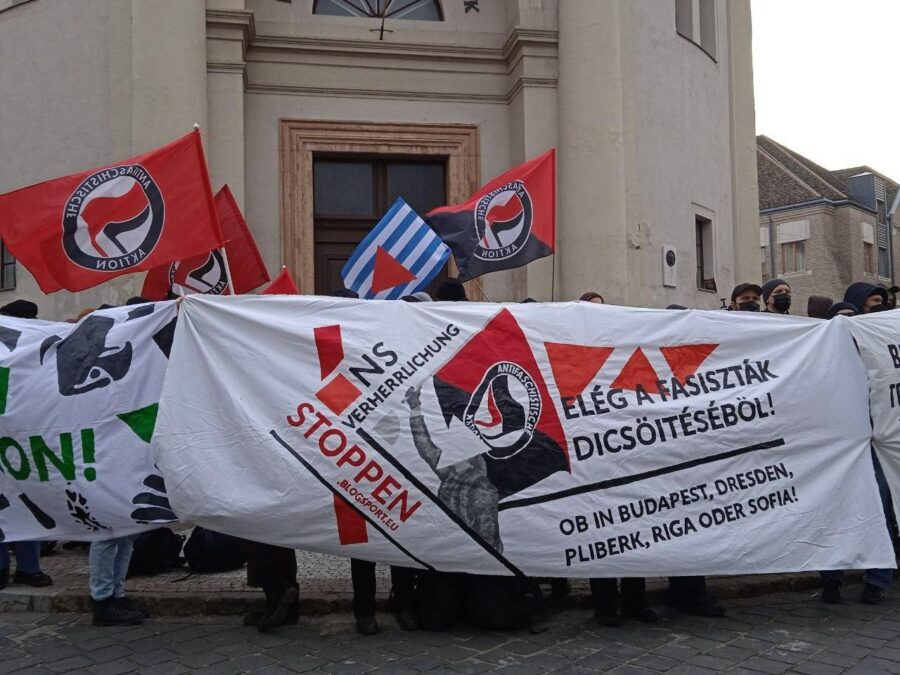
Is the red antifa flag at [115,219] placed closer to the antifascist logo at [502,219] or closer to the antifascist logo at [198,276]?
the antifascist logo at [198,276]

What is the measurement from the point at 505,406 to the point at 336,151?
765 centimetres

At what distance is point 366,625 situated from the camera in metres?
5.50

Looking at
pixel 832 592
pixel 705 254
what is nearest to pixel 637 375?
pixel 832 592

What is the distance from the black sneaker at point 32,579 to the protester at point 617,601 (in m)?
3.63

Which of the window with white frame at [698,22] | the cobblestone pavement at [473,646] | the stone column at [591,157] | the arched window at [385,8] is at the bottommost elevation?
the cobblestone pavement at [473,646]

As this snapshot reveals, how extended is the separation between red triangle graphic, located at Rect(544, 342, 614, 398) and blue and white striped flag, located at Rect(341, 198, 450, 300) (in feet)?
8.40

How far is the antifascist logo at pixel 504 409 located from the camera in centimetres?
539

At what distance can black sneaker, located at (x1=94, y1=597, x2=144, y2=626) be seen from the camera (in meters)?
5.64

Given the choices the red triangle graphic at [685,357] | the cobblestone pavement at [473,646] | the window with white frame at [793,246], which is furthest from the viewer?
the window with white frame at [793,246]

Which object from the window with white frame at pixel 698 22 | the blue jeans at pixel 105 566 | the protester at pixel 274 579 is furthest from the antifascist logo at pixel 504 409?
the window with white frame at pixel 698 22

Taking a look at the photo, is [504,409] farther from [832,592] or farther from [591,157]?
[591,157]

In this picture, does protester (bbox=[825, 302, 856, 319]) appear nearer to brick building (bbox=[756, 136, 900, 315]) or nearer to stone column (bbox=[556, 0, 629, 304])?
stone column (bbox=[556, 0, 629, 304])

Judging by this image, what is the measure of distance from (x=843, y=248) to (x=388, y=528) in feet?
152

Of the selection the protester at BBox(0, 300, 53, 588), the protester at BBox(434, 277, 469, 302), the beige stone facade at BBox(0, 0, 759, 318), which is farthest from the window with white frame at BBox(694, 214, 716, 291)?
the protester at BBox(0, 300, 53, 588)
